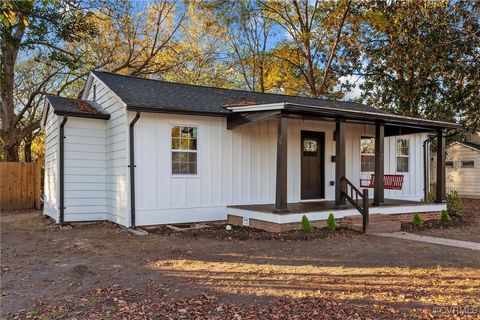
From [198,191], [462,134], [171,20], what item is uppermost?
[171,20]

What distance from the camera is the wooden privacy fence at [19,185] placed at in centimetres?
1396

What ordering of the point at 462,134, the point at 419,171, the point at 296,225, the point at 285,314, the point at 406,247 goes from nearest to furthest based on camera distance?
the point at 285,314
the point at 406,247
the point at 296,225
the point at 419,171
the point at 462,134

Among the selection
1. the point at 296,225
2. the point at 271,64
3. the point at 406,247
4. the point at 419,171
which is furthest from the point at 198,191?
the point at 271,64

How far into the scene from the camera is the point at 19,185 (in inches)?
560

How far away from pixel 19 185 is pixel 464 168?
69.3 feet

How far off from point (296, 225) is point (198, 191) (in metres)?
2.58

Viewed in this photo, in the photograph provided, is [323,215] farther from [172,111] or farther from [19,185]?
[19,185]

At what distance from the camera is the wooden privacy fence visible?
13961 mm

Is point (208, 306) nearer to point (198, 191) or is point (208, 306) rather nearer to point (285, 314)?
point (285, 314)

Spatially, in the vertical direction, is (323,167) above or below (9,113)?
below

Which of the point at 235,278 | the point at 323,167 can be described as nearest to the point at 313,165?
the point at 323,167

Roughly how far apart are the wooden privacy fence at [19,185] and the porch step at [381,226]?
11249mm

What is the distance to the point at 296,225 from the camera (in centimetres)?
869

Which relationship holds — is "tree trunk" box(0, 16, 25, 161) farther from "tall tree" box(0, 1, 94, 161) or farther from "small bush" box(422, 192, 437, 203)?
"small bush" box(422, 192, 437, 203)
